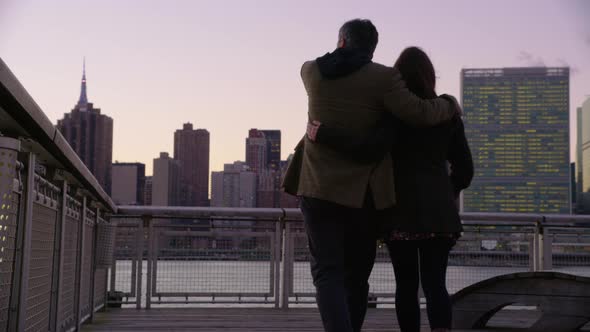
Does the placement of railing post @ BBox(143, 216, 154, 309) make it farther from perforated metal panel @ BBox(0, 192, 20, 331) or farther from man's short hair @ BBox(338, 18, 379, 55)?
man's short hair @ BBox(338, 18, 379, 55)

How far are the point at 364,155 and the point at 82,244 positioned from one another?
2203 millimetres

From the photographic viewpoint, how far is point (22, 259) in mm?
2643

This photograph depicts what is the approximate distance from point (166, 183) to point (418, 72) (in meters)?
92.0

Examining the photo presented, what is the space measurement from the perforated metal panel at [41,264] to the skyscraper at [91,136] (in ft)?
312

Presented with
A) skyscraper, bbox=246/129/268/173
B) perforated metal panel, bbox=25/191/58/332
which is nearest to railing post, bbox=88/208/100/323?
perforated metal panel, bbox=25/191/58/332

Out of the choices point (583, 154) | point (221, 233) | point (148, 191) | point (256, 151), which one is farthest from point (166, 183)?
point (583, 154)

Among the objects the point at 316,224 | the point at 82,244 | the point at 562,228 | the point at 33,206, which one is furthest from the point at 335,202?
the point at 562,228

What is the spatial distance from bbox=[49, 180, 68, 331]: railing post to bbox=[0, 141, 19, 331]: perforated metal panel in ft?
3.16

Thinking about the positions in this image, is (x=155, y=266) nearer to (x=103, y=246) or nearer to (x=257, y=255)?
(x=257, y=255)

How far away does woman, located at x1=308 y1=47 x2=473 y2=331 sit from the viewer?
9.42 ft

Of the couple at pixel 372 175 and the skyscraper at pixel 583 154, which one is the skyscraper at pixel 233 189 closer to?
the couple at pixel 372 175

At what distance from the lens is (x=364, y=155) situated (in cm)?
273

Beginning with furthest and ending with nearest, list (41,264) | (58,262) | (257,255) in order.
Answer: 1. (257,255)
2. (58,262)
3. (41,264)

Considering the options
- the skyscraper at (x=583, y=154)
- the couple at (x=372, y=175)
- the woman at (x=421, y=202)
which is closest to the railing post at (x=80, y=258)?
the couple at (x=372, y=175)
